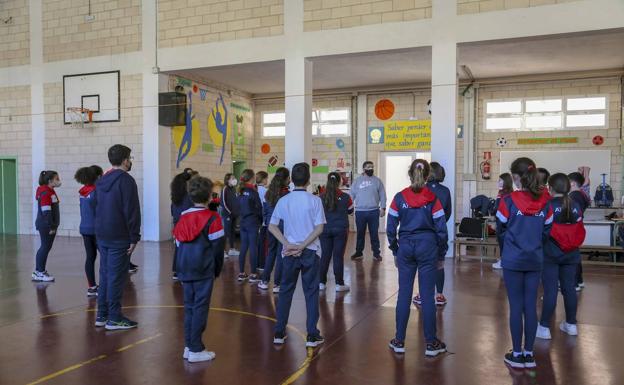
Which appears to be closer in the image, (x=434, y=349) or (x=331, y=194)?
(x=434, y=349)

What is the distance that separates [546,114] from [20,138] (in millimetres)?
13294

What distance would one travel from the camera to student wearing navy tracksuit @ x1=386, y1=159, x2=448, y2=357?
411 cm

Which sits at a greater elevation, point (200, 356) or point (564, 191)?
point (564, 191)

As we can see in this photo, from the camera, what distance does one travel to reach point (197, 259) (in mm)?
3953

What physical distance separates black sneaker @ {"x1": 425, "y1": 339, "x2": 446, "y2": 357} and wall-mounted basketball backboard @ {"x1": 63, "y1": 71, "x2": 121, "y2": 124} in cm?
1009

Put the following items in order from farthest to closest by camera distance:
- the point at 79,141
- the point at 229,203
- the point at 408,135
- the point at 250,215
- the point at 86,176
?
the point at 408,135
the point at 79,141
the point at 229,203
the point at 250,215
the point at 86,176

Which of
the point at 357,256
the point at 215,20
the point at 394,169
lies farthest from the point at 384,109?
the point at 357,256

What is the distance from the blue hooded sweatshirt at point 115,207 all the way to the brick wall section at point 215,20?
6.63 meters

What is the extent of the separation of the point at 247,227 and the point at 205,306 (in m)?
3.01

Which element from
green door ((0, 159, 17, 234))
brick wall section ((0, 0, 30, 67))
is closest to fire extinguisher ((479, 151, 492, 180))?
brick wall section ((0, 0, 30, 67))

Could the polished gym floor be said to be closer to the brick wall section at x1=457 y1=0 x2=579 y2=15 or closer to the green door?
the brick wall section at x1=457 y1=0 x2=579 y2=15

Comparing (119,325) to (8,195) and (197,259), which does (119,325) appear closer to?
(197,259)

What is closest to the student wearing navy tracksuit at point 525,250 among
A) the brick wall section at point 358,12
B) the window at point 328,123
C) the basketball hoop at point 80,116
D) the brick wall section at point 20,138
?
the brick wall section at point 358,12

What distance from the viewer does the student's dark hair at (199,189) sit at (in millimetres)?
3986
